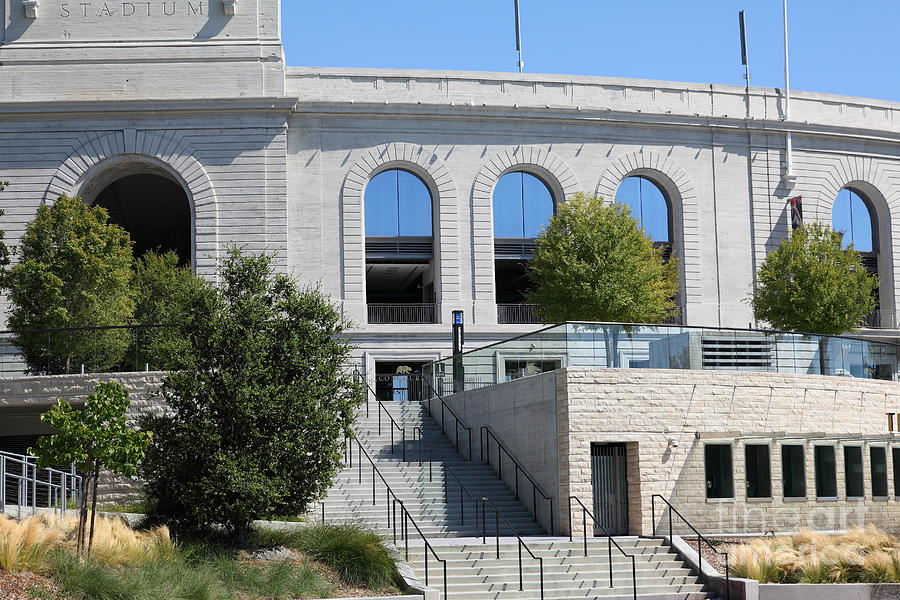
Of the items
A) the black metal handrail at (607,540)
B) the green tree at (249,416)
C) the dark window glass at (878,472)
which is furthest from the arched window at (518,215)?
the green tree at (249,416)

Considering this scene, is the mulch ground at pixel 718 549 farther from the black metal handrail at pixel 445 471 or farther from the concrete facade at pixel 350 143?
the concrete facade at pixel 350 143

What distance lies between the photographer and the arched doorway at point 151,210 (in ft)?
195

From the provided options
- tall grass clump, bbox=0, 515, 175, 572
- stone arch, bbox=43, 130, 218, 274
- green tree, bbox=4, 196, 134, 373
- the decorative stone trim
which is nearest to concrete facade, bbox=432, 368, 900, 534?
tall grass clump, bbox=0, 515, 175, 572

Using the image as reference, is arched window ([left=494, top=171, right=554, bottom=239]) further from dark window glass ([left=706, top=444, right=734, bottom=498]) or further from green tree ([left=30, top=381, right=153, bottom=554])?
green tree ([left=30, top=381, right=153, bottom=554])

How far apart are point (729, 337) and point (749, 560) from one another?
22.6 feet

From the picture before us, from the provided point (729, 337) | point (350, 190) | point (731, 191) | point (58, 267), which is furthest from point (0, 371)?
point (731, 191)

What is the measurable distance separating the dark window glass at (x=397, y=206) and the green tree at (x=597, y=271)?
6.29m

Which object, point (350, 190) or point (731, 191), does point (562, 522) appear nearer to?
point (350, 190)

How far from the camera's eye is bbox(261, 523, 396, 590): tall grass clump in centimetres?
2125

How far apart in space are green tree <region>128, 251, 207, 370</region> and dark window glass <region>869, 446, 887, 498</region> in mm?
16292

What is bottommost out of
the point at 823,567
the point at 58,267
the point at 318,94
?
the point at 823,567

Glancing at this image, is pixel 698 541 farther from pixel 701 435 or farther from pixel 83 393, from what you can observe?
pixel 83 393

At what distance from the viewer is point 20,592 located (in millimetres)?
17391

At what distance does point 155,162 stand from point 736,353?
25.8 metres
